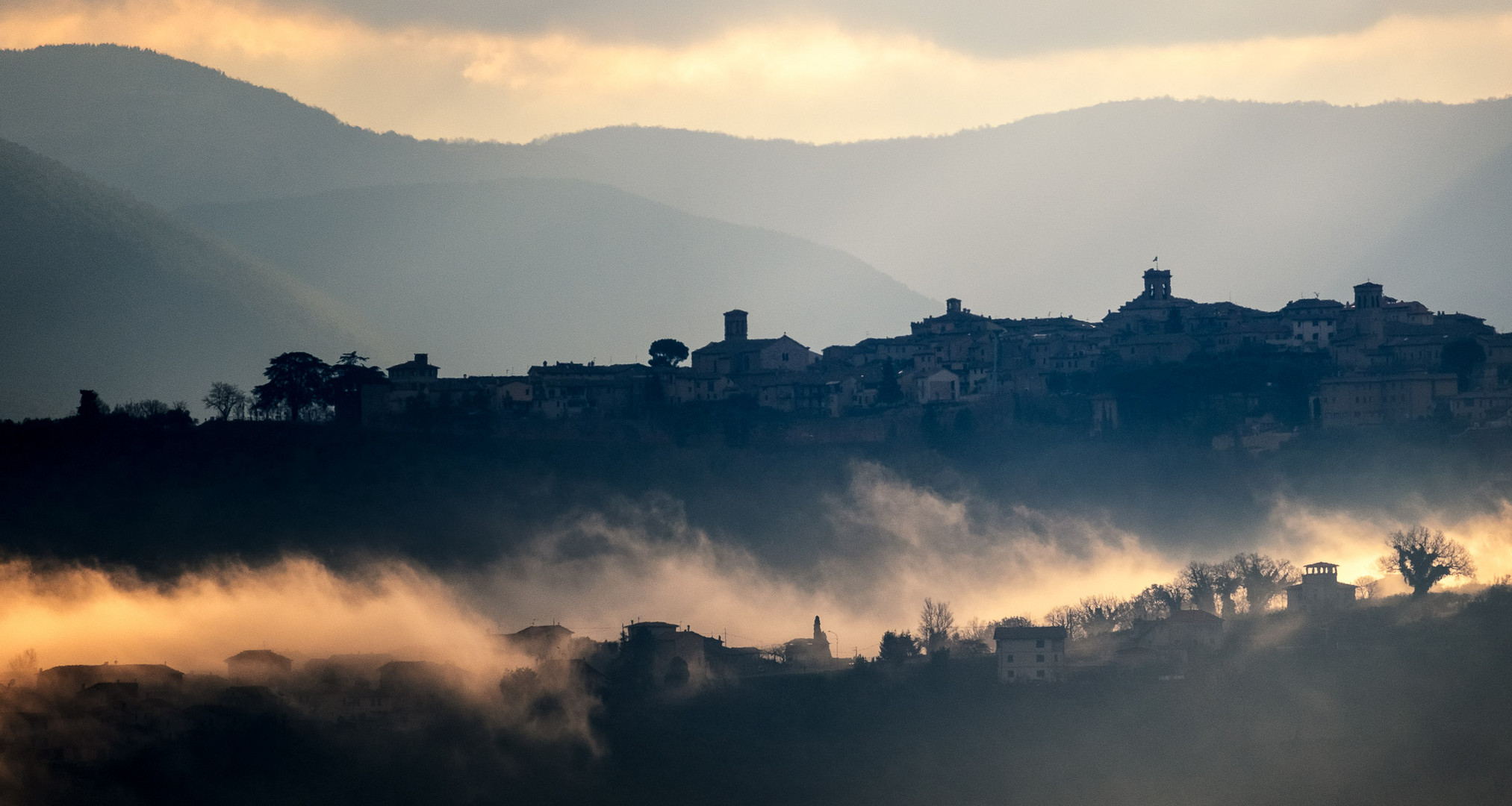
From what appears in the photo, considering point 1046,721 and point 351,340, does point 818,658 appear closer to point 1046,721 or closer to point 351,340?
point 1046,721

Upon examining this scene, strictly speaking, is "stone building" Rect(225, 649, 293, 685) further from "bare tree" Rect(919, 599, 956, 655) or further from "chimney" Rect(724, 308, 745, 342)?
"chimney" Rect(724, 308, 745, 342)

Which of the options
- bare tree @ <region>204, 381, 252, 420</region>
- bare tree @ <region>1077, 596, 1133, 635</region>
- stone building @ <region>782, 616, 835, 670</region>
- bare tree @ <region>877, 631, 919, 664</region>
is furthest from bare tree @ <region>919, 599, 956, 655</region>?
bare tree @ <region>204, 381, 252, 420</region>

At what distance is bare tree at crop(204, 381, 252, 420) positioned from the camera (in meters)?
129

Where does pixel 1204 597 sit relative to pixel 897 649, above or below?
above

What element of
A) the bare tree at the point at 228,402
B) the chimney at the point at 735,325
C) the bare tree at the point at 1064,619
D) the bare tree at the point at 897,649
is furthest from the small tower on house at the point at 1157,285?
the bare tree at the point at 228,402

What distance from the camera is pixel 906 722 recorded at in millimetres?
91125

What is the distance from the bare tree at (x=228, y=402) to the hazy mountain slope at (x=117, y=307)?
8607 mm

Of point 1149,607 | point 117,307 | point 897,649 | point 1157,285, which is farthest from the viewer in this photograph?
A: point 117,307

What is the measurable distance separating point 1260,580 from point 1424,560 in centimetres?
689

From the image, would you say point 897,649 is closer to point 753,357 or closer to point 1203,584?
point 1203,584

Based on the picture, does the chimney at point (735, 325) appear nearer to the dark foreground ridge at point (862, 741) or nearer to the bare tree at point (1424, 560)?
the bare tree at point (1424, 560)

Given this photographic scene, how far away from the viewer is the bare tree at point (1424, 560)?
102 m

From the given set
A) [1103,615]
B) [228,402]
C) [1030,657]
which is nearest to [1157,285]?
[1103,615]

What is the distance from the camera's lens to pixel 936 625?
10325cm
